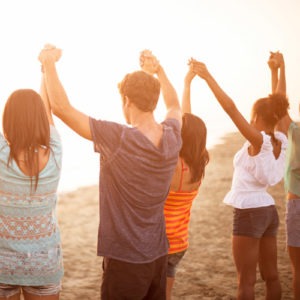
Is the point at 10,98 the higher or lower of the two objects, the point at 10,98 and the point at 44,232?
the higher

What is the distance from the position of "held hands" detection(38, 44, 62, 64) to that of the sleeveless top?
1.23m

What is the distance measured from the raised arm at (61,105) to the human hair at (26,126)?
17 centimetres

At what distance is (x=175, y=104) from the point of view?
3242 millimetres

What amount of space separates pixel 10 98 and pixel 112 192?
80 cm

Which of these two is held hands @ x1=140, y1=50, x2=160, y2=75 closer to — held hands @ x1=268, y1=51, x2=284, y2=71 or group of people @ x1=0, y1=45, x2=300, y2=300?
group of people @ x1=0, y1=45, x2=300, y2=300

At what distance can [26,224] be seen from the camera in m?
2.81

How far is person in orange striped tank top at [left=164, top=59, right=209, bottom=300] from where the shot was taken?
136 inches

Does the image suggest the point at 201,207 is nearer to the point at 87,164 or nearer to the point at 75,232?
the point at 75,232

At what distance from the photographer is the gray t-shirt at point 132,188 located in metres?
2.74

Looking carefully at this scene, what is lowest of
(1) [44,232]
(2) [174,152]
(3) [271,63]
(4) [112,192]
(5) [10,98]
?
(1) [44,232]

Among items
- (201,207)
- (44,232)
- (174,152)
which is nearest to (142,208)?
(174,152)

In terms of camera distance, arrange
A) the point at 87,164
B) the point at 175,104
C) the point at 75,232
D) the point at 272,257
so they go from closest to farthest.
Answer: the point at 175,104, the point at 272,257, the point at 75,232, the point at 87,164

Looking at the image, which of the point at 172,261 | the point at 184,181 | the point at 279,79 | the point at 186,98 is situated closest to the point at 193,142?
the point at 184,181

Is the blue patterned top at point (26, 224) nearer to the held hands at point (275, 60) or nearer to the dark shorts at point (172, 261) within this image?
the dark shorts at point (172, 261)
